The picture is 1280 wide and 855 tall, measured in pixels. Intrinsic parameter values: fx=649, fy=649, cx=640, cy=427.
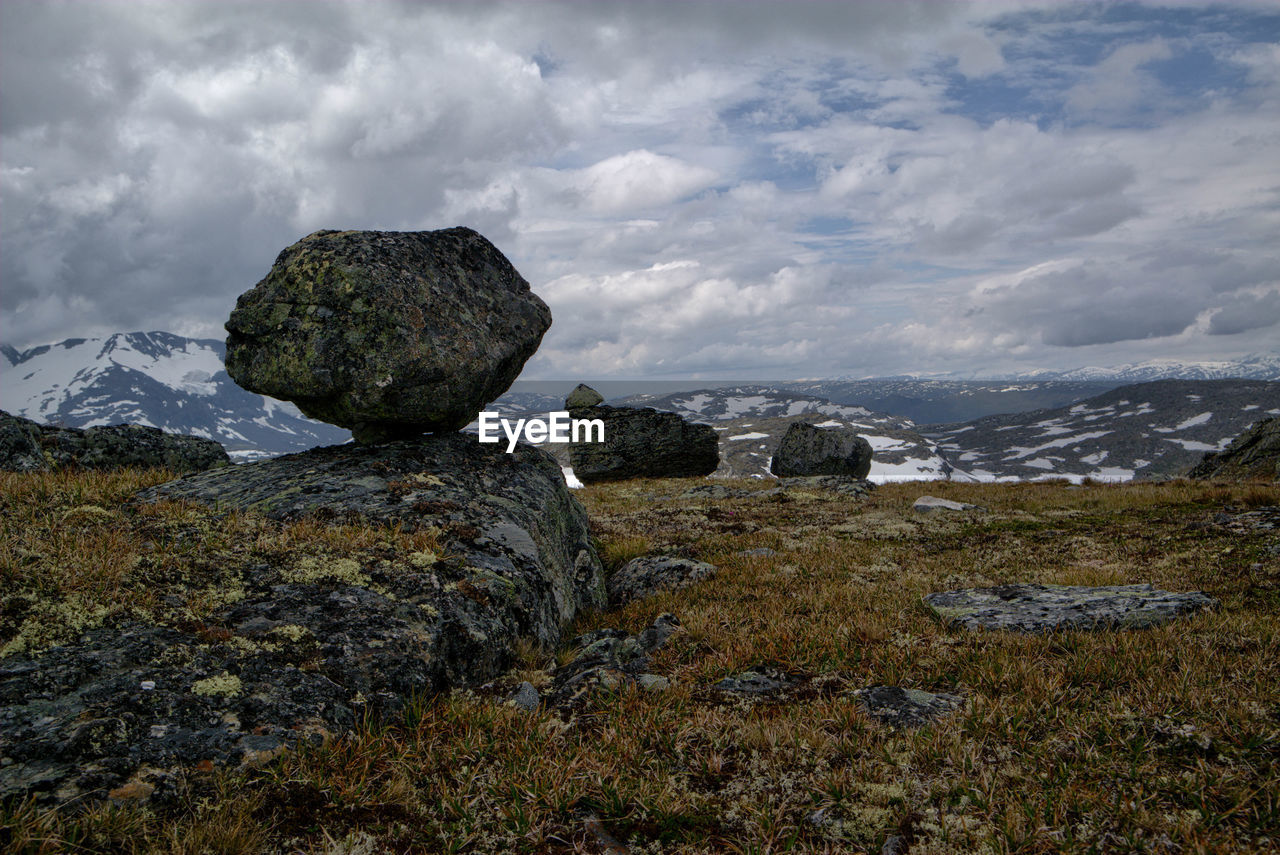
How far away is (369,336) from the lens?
11.0 meters

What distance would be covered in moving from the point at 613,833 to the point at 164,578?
17.4 ft

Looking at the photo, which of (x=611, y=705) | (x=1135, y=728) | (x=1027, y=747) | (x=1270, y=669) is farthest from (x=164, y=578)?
(x=1270, y=669)

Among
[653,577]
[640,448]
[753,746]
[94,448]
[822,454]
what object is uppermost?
[94,448]

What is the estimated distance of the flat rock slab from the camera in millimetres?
5836

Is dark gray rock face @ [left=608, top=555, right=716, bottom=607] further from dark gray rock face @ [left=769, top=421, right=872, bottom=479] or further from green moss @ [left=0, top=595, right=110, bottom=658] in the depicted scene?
dark gray rock face @ [left=769, top=421, right=872, bottom=479]

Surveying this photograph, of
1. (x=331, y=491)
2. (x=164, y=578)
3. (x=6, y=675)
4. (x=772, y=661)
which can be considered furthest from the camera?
(x=331, y=491)

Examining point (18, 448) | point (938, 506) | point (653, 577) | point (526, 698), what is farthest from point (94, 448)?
point (938, 506)

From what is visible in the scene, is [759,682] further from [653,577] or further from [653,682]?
[653,577]

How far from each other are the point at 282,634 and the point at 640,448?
36197mm

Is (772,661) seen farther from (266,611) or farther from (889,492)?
(889,492)

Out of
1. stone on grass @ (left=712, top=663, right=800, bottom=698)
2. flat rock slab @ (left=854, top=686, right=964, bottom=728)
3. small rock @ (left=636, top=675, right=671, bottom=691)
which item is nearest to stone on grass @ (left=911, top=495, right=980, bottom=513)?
stone on grass @ (left=712, top=663, right=800, bottom=698)

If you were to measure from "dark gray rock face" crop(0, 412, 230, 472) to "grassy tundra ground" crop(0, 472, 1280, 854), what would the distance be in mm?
8820

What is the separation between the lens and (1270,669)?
6125mm

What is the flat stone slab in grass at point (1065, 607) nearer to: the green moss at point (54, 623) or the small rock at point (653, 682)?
the small rock at point (653, 682)
